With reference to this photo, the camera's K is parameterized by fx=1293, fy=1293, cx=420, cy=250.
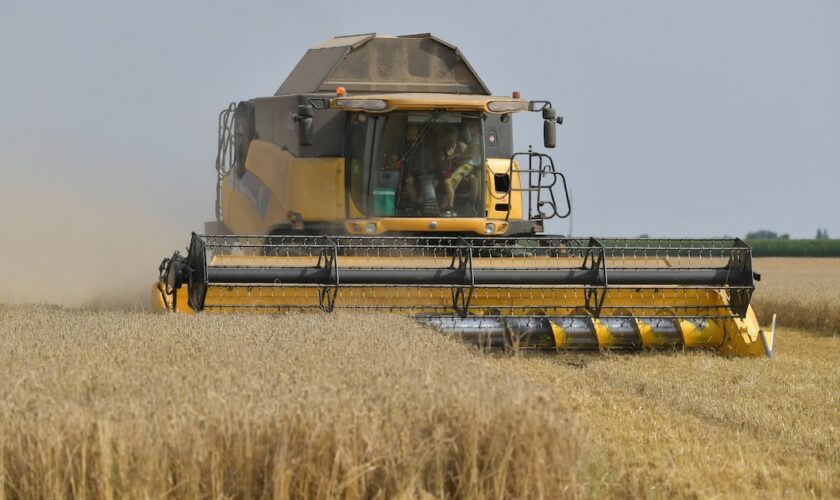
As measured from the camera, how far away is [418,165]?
430 inches

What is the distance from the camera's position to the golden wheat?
420 cm

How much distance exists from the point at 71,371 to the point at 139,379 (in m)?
0.31

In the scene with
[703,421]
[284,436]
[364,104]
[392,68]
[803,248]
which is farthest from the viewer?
[803,248]

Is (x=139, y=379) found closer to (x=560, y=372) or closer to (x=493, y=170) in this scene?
(x=560, y=372)

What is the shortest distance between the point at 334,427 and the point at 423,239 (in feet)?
22.0

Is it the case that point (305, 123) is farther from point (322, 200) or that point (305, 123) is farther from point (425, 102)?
point (425, 102)

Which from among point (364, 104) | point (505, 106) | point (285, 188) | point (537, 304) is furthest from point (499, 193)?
point (285, 188)

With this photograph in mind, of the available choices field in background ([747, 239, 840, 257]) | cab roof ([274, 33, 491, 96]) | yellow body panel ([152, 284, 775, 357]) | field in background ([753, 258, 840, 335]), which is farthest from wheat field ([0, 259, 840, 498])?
field in background ([747, 239, 840, 257])

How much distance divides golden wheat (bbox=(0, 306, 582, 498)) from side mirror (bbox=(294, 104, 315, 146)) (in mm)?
5574

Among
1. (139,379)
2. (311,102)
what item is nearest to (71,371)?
(139,379)

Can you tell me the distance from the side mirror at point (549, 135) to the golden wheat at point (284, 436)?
644 centimetres

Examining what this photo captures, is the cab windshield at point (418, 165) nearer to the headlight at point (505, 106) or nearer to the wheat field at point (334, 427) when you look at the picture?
the headlight at point (505, 106)

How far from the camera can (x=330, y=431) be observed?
4281mm

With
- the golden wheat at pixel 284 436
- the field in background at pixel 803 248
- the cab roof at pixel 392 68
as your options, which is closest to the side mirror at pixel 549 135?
the cab roof at pixel 392 68
